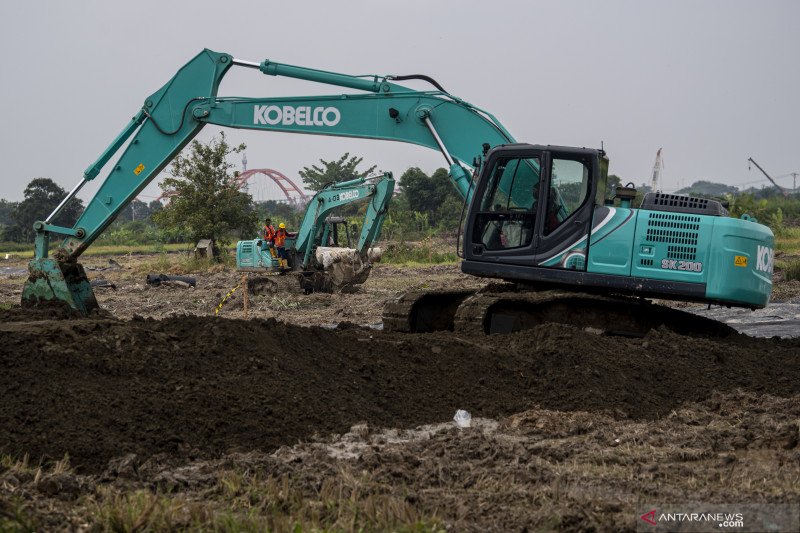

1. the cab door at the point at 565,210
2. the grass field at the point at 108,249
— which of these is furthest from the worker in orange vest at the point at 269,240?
the grass field at the point at 108,249

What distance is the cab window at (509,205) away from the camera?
11031 millimetres

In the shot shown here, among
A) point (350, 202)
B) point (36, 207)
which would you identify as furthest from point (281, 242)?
point (36, 207)

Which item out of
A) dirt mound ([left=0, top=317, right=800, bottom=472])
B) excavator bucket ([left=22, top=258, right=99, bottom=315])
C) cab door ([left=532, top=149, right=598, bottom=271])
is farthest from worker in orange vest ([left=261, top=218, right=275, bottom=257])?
dirt mound ([left=0, top=317, right=800, bottom=472])

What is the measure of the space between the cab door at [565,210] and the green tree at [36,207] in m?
50.5

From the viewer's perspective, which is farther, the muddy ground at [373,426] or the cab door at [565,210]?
the cab door at [565,210]

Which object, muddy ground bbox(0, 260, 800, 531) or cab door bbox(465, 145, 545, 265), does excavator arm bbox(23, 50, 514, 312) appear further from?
muddy ground bbox(0, 260, 800, 531)

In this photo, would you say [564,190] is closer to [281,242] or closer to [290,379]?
[290,379]

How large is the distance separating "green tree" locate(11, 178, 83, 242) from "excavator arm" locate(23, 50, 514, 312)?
47.1 m

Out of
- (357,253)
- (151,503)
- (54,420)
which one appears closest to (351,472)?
(151,503)

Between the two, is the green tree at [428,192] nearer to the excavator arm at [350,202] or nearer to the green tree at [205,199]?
the green tree at [205,199]

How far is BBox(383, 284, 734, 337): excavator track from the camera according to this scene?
10.8 metres

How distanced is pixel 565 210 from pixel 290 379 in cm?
433

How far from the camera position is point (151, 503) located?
4738mm

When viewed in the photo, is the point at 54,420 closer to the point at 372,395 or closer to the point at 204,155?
the point at 372,395
